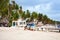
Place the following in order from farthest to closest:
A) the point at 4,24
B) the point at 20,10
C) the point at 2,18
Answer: the point at 20,10 → the point at 4,24 → the point at 2,18

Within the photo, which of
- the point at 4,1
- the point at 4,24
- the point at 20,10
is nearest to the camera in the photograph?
the point at 4,1

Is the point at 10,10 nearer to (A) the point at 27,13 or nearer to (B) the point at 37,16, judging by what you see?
(A) the point at 27,13

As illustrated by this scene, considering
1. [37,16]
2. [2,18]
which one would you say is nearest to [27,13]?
[37,16]

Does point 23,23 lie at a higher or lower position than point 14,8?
lower

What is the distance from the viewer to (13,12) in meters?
64.5

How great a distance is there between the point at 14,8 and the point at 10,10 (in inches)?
140

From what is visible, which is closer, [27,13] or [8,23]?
[8,23]

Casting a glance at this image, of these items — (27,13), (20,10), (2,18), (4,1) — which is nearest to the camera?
(4,1)

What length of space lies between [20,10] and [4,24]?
11026mm

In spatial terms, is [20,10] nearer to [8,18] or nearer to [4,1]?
[8,18]

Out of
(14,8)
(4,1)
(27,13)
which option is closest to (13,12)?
(14,8)

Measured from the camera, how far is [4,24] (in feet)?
210

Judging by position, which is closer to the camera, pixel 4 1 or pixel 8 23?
pixel 4 1

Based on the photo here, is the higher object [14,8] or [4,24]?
[14,8]
